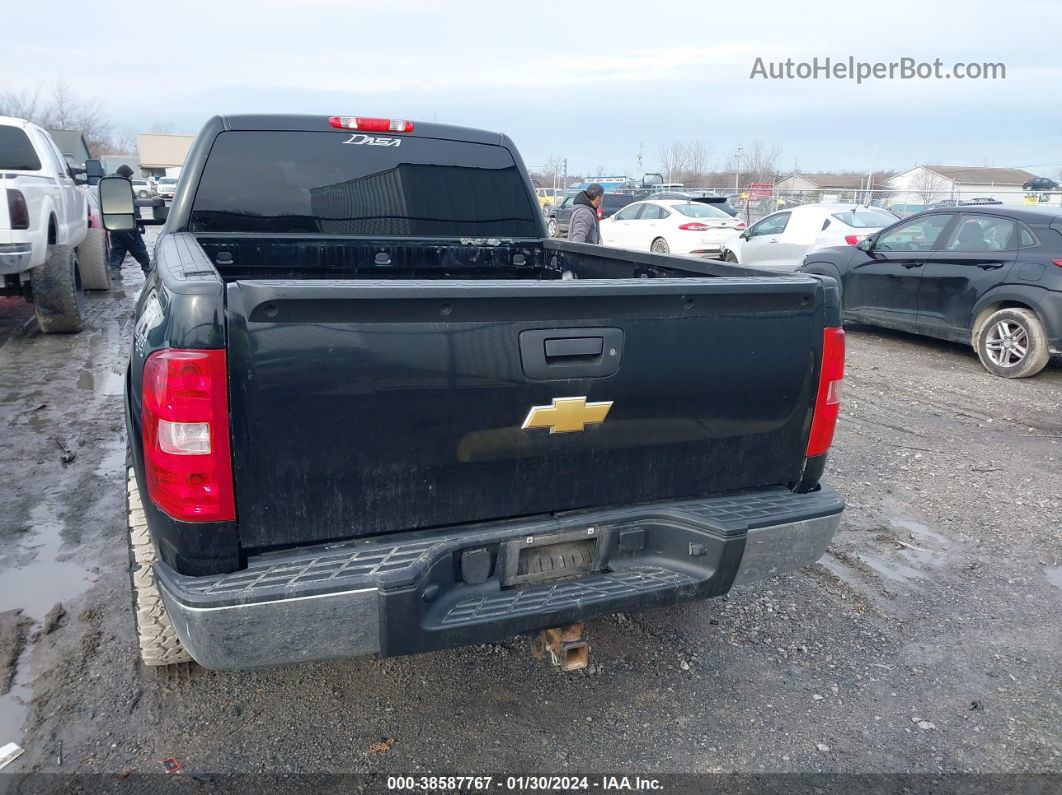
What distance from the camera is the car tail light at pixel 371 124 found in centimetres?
410

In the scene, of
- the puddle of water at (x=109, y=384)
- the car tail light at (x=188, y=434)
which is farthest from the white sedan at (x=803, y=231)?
the car tail light at (x=188, y=434)

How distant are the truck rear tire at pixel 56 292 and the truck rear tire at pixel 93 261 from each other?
9.35 ft

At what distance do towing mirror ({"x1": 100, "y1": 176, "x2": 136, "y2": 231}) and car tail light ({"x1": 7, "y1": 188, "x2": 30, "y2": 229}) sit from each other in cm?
323

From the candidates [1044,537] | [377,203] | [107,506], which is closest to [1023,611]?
[1044,537]

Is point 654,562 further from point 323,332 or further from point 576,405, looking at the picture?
point 323,332

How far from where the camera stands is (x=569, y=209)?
2506 cm

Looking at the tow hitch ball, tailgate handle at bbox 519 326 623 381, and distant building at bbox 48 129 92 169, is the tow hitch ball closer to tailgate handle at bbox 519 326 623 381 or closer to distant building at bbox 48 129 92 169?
tailgate handle at bbox 519 326 623 381

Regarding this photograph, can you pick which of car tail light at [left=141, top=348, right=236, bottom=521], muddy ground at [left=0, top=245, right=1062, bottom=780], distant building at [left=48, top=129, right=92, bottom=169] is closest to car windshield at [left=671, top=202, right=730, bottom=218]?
muddy ground at [left=0, top=245, right=1062, bottom=780]

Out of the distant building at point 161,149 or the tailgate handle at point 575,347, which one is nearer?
the tailgate handle at point 575,347

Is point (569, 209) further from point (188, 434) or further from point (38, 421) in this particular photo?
point (188, 434)

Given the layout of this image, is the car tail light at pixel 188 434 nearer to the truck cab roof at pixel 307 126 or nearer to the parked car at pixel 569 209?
the truck cab roof at pixel 307 126

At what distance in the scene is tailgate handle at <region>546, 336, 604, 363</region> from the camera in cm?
238

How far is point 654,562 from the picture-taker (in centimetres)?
271

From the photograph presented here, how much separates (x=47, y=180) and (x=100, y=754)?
300 inches
